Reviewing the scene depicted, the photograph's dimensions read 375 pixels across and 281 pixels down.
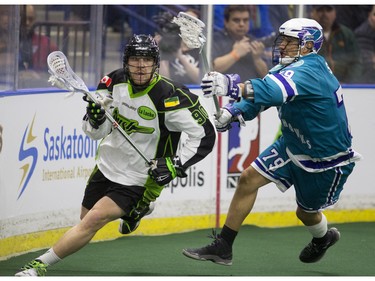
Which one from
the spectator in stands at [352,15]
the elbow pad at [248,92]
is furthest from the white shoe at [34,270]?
the spectator in stands at [352,15]

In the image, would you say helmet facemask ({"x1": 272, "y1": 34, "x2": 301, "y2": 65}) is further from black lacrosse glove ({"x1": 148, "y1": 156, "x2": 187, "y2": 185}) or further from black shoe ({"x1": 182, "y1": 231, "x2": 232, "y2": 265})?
black shoe ({"x1": 182, "y1": 231, "x2": 232, "y2": 265})

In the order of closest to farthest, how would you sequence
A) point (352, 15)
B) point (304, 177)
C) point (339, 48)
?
point (304, 177)
point (339, 48)
point (352, 15)

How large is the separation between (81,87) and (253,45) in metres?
3.34

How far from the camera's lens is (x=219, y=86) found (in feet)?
20.9

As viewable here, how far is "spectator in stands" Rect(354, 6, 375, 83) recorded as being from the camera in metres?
Result: 10.3

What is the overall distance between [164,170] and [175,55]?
294cm

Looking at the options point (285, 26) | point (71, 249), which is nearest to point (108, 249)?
point (71, 249)

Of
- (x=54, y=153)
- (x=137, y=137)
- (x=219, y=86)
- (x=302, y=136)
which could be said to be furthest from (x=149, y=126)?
(x=54, y=153)

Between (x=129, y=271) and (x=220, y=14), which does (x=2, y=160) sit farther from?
(x=220, y=14)

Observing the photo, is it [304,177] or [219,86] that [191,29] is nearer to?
[219,86]

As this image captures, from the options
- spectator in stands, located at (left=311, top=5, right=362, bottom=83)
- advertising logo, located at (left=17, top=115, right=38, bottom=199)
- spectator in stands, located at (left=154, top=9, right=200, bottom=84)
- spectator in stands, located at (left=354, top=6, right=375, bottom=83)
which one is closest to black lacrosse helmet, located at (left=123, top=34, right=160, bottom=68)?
advertising logo, located at (left=17, top=115, right=38, bottom=199)

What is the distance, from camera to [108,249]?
8211mm

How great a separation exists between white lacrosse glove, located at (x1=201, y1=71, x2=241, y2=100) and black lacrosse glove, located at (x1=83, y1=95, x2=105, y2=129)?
656 millimetres

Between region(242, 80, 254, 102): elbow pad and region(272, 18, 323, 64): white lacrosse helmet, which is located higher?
region(272, 18, 323, 64): white lacrosse helmet
